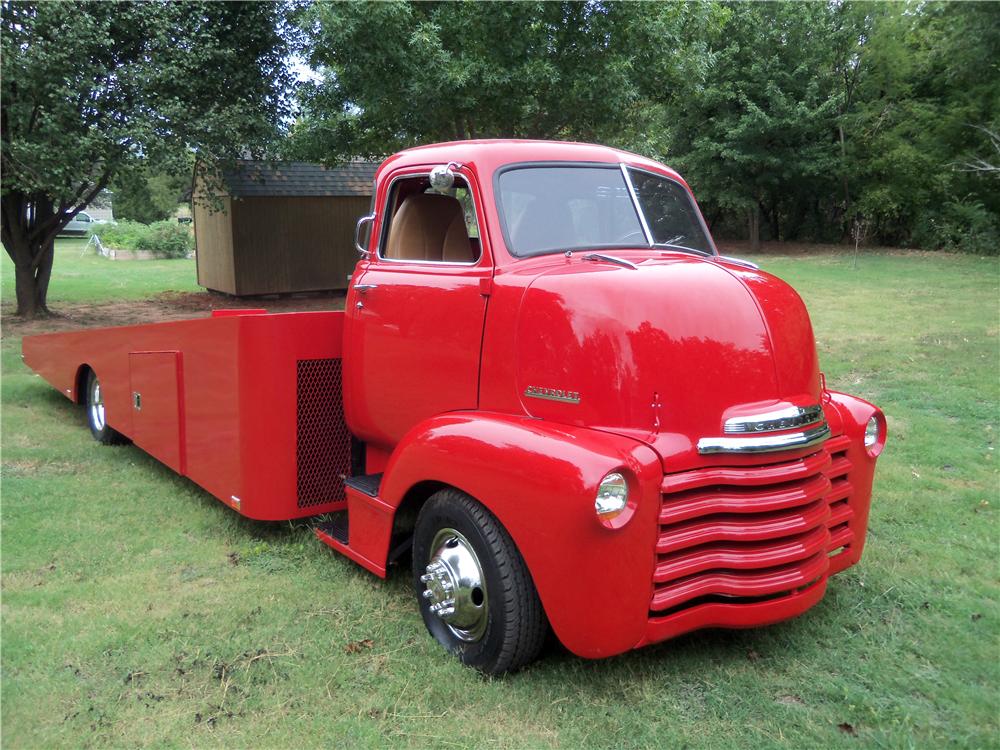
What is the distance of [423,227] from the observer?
14.2 ft

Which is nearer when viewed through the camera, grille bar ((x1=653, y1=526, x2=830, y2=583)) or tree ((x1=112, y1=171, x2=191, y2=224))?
grille bar ((x1=653, y1=526, x2=830, y2=583))

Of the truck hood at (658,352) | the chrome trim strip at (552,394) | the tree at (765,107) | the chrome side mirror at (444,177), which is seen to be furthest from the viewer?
the tree at (765,107)

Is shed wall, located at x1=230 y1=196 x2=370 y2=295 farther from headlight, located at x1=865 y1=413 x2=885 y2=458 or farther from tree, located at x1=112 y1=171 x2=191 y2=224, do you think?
tree, located at x1=112 y1=171 x2=191 y2=224

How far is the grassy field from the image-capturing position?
9.80 feet

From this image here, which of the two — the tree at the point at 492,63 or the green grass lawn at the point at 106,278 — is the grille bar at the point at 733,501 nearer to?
the tree at the point at 492,63

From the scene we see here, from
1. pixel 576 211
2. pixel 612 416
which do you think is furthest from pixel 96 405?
pixel 612 416

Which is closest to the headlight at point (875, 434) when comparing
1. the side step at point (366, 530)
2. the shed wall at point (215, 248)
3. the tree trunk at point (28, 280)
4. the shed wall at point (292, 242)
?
the side step at point (366, 530)

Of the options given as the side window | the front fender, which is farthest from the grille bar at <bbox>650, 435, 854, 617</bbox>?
the side window

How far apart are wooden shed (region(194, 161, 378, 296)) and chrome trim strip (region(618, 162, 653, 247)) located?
15.9m

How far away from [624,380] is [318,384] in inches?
83.2

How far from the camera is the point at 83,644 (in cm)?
356

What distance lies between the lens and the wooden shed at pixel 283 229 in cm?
1909

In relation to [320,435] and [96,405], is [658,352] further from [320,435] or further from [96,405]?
[96,405]

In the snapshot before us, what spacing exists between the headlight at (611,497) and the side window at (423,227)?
1.79 meters
